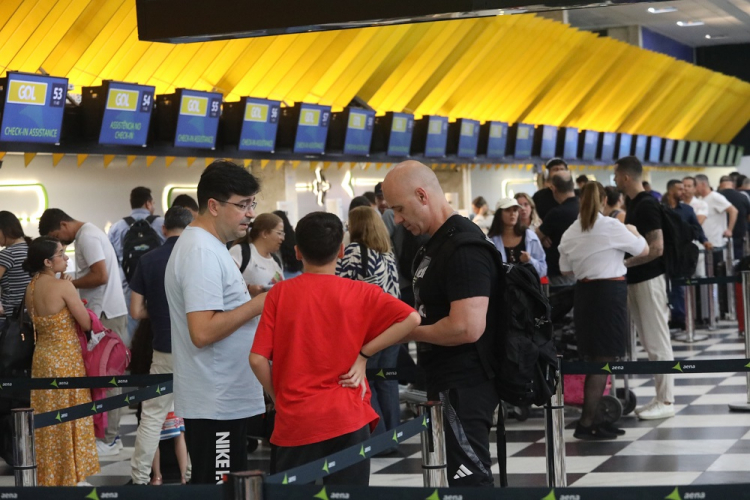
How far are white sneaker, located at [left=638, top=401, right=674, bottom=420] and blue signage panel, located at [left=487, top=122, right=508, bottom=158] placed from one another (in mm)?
10488

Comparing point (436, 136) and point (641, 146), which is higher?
point (641, 146)

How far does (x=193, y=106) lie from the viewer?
11258mm

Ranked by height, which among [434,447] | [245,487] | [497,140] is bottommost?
[434,447]

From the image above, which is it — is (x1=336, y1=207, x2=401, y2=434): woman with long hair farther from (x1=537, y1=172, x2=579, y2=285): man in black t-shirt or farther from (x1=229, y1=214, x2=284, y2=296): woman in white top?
(x1=537, y1=172, x2=579, y2=285): man in black t-shirt

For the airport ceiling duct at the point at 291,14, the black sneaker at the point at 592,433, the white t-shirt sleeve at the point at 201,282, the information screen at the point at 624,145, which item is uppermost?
the information screen at the point at 624,145

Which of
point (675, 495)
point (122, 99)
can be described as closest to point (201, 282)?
point (675, 495)

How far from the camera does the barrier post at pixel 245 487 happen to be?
245 cm

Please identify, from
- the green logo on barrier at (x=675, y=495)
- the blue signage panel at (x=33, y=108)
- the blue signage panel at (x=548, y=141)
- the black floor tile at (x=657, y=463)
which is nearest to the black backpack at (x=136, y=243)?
the blue signage panel at (x=33, y=108)

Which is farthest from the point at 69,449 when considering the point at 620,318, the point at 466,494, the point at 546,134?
the point at 546,134

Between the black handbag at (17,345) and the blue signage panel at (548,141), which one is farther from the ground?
the blue signage panel at (548,141)

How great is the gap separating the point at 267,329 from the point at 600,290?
4.14 m

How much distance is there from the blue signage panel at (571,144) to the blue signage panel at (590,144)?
0.44m

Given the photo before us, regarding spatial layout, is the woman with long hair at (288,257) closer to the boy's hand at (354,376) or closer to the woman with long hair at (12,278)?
the woman with long hair at (12,278)

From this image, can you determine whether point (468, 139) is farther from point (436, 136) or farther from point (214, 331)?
point (214, 331)
